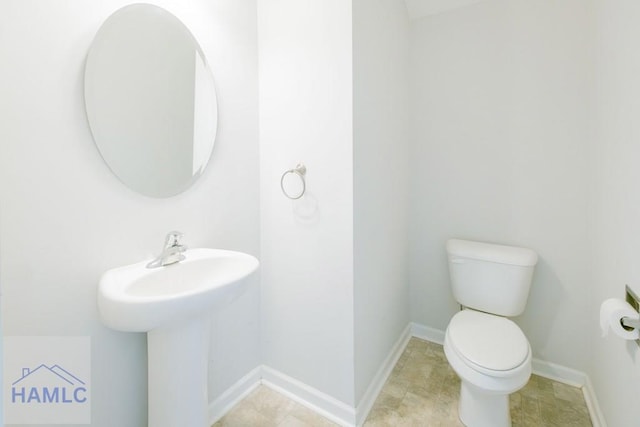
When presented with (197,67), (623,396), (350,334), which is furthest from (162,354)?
(623,396)

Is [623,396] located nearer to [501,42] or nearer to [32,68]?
[501,42]

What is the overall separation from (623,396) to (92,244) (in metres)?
2.06

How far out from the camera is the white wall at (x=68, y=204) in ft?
2.81

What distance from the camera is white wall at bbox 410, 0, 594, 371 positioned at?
1612mm

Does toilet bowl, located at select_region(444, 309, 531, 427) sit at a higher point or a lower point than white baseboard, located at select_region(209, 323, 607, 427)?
higher

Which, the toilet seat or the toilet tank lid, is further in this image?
the toilet tank lid

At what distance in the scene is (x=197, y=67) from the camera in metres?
1.30

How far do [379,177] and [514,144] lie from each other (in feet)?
2.96

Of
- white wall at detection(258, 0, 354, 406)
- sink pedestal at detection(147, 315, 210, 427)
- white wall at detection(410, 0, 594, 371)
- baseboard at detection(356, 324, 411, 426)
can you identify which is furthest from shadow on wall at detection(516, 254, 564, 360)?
sink pedestal at detection(147, 315, 210, 427)

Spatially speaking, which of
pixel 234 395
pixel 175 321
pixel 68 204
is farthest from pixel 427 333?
pixel 68 204

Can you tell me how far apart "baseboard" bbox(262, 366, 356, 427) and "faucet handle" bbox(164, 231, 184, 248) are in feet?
3.18

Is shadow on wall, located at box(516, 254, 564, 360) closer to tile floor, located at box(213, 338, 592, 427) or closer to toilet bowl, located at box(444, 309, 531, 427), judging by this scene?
tile floor, located at box(213, 338, 592, 427)

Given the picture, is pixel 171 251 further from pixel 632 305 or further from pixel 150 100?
pixel 632 305

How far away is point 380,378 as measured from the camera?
1670 mm
